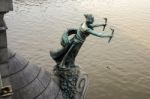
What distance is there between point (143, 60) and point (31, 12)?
20.0 meters

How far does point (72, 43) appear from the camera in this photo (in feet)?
35.6

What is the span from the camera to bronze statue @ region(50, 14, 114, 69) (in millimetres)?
10750

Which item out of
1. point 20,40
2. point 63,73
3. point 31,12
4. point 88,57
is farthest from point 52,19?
point 63,73

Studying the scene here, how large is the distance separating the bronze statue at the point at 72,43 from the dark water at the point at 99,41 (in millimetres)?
15856

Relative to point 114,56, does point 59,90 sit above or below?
above

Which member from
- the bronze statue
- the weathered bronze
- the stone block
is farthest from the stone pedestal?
the stone block

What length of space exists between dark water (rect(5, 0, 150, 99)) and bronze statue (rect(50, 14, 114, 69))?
15856 mm

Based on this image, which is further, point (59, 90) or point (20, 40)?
point (20, 40)

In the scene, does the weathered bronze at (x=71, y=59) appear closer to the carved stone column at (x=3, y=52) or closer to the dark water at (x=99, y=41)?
the carved stone column at (x=3, y=52)

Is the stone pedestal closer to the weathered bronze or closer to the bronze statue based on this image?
the weathered bronze

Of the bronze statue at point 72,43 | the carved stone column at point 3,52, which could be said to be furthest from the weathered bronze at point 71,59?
the carved stone column at point 3,52

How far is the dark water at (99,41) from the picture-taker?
28.8m

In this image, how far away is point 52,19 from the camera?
43.2 m

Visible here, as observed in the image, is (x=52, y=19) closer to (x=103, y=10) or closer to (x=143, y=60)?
(x=103, y=10)
